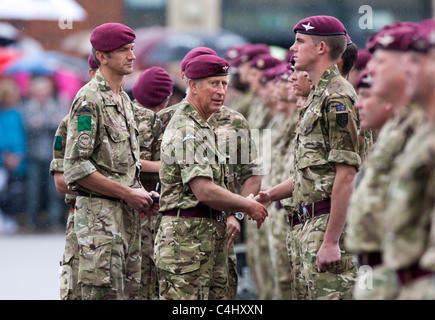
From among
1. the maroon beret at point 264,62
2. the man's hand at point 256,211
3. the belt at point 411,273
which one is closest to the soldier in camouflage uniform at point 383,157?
the belt at point 411,273

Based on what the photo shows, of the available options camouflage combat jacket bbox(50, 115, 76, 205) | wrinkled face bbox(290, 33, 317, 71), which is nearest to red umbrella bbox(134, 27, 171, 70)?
camouflage combat jacket bbox(50, 115, 76, 205)

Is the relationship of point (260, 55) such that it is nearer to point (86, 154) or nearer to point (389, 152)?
point (86, 154)

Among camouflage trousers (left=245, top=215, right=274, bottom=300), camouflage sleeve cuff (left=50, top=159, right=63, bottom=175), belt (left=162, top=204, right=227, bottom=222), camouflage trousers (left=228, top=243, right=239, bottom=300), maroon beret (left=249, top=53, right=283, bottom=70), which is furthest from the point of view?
maroon beret (left=249, top=53, right=283, bottom=70)

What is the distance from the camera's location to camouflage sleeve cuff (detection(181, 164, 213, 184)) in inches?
219

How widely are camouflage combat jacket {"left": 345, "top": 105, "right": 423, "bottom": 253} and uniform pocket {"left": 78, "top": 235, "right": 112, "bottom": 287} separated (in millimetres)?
2277

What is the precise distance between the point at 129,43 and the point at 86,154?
85cm

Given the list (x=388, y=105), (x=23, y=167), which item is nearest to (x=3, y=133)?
(x=23, y=167)

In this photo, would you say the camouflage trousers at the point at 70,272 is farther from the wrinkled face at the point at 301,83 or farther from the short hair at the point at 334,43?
the short hair at the point at 334,43

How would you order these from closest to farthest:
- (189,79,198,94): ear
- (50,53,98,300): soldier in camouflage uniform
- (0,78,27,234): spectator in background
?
(189,79,198,94): ear → (50,53,98,300): soldier in camouflage uniform → (0,78,27,234): spectator in background

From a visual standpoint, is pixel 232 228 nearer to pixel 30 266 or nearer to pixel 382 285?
pixel 382 285

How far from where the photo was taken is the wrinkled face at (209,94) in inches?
233

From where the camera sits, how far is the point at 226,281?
234 inches

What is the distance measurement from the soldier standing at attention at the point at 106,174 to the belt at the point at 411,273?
8.43ft

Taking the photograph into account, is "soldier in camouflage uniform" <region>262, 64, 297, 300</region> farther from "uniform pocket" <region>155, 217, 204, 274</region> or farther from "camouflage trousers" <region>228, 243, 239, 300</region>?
"uniform pocket" <region>155, 217, 204, 274</region>
